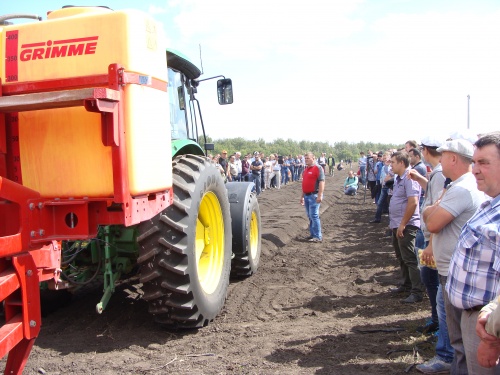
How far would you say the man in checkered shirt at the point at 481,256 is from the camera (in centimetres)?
228

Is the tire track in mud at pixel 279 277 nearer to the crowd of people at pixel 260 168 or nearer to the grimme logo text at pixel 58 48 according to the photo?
the crowd of people at pixel 260 168

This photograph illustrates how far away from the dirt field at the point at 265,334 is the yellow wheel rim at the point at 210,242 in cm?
41

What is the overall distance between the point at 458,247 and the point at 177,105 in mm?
3652

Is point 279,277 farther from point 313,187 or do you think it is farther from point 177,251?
point 313,187

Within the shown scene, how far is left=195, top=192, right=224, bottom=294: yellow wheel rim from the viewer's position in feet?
15.0

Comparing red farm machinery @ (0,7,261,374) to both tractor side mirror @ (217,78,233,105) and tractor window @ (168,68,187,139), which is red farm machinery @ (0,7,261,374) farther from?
tractor side mirror @ (217,78,233,105)

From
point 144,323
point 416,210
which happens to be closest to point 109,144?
point 144,323

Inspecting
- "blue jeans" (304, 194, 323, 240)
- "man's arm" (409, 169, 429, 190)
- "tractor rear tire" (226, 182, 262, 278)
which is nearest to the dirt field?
"tractor rear tire" (226, 182, 262, 278)

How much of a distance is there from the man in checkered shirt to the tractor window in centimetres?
328

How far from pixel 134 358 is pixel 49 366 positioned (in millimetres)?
609

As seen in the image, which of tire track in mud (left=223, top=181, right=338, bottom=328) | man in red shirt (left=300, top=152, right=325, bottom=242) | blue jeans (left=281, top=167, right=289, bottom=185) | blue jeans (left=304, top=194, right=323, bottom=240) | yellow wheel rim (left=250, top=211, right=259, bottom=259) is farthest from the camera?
blue jeans (left=281, top=167, right=289, bottom=185)

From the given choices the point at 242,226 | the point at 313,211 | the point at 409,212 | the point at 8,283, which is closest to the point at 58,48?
the point at 8,283

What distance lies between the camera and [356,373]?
11.0 feet

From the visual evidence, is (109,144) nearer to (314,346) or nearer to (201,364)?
(201,364)
